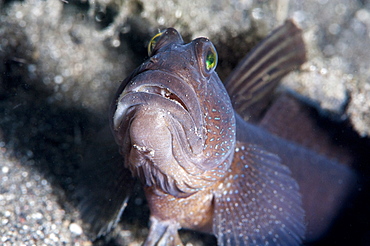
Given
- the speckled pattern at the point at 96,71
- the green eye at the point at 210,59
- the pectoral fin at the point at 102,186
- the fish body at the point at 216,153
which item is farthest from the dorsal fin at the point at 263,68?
the pectoral fin at the point at 102,186

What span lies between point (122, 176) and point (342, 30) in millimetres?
3453

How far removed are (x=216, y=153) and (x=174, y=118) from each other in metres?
0.57

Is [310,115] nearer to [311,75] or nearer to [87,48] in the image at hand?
[311,75]

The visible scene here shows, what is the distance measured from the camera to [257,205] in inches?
109

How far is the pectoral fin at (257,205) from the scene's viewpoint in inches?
108

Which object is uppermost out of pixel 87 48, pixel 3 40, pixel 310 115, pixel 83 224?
pixel 310 115

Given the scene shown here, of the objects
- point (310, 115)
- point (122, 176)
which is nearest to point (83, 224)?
point (122, 176)

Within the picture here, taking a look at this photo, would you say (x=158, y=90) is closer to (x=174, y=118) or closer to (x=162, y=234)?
(x=174, y=118)

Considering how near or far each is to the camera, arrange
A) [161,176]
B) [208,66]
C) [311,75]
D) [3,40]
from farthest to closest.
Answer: [311,75] < [3,40] < [161,176] < [208,66]

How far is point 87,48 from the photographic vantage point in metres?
3.63

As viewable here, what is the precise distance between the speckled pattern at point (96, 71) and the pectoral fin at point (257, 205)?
32.4 inches

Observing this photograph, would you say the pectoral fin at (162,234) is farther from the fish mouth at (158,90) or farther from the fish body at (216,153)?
the fish mouth at (158,90)

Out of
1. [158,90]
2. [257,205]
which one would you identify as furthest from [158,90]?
[257,205]

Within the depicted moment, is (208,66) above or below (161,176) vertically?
above
